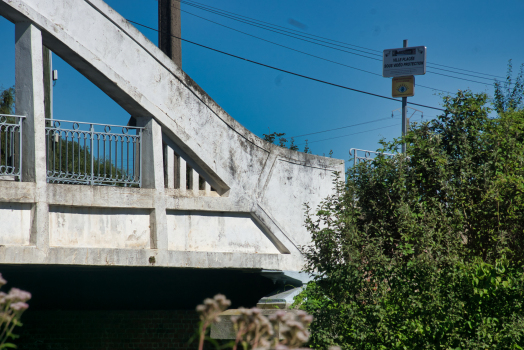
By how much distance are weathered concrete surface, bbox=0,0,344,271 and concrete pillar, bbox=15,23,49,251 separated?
46 millimetres

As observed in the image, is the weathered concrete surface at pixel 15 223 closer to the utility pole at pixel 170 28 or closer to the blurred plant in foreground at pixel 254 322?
the utility pole at pixel 170 28

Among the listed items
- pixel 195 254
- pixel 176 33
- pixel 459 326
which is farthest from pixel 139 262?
pixel 176 33

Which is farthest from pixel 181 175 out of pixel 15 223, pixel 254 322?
pixel 254 322

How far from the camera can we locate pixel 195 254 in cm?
876

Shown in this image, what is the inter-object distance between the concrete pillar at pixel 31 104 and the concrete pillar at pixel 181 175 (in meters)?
2.17

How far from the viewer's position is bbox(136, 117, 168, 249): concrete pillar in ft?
28.0

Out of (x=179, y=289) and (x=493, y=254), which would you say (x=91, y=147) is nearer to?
(x=179, y=289)

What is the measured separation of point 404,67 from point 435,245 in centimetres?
855

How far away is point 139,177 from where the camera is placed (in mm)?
8844

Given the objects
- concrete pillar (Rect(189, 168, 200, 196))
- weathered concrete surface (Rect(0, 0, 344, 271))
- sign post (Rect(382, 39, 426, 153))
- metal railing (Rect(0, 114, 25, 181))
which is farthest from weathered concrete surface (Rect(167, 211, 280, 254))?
sign post (Rect(382, 39, 426, 153))

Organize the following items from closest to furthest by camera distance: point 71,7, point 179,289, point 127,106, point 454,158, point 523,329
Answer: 1. point 523,329
2. point 454,158
3. point 71,7
4. point 127,106
5. point 179,289

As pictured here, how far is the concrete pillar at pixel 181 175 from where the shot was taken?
9.00m

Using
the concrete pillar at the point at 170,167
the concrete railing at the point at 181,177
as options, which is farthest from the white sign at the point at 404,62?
the concrete pillar at the point at 170,167

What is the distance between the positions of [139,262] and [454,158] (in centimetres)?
487
